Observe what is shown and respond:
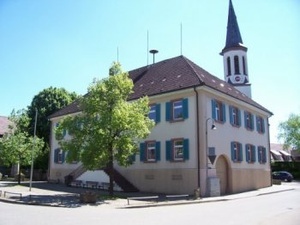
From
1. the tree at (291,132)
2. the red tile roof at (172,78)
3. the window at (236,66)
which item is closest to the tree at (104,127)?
the red tile roof at (172,78)

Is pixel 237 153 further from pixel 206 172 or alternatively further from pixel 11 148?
pixel 11 148

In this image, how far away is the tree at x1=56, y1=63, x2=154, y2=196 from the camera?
2227cm

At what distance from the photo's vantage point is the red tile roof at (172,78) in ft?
89.0

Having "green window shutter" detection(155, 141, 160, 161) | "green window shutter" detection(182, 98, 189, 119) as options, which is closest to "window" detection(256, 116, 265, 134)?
"green window shutter" detection(182, 98, 189, 119)

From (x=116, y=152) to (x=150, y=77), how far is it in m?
11.9

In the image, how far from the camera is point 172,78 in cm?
2939

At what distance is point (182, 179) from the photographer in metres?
25.5

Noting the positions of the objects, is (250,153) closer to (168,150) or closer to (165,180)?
(168,150)

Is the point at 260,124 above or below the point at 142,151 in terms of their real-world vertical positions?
above

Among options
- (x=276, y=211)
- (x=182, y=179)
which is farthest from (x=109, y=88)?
(x=276, y=211)

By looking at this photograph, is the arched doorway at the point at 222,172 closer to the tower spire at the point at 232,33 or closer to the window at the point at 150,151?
the window at the point at 150,151

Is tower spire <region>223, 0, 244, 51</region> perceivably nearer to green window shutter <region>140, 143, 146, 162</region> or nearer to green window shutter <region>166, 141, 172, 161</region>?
green window shutter <region>140, 143, 146, 162</region>

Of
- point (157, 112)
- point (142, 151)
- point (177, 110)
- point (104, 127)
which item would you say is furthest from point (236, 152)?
point (104, 127)

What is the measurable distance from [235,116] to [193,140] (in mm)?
6734
